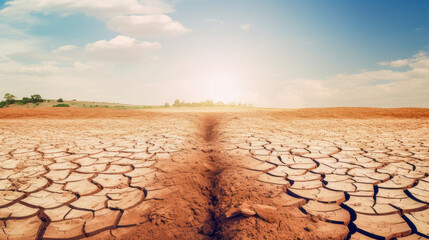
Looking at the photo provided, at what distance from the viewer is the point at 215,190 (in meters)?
1.98

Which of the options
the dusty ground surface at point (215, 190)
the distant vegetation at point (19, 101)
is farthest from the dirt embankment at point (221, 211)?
the distant vegetation at point (19, 101)

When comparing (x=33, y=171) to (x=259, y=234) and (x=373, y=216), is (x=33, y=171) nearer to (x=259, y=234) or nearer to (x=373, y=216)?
(x=259, y=234)

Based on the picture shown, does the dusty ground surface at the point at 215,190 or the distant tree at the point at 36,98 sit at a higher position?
the distant tree at the point at 36,98

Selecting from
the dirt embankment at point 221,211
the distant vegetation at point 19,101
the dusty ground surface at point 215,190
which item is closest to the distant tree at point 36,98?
the distant vegetation at point 19,101

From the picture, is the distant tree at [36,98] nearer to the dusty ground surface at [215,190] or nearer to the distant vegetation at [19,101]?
the distant vegetation at [19,101]

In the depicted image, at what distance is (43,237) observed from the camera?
1.32m

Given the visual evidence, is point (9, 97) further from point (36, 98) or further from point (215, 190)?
point (215, 190)

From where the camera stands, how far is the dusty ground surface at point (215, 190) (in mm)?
1373

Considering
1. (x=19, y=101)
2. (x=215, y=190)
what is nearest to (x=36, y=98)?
(x=19, y=101)

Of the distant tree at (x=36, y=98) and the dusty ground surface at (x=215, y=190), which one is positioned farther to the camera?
the distant tree at (x=36, y=98)

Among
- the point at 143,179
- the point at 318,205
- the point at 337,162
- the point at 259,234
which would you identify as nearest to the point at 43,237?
the point at 143,179

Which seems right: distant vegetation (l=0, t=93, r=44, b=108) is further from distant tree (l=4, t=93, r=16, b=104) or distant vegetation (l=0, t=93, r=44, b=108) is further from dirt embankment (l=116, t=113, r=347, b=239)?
dirt embankment (l=116, t=113, r=347, b=239)

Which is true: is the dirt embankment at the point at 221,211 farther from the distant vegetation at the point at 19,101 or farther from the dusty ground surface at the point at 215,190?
the distant vegetation at the point at 19,101

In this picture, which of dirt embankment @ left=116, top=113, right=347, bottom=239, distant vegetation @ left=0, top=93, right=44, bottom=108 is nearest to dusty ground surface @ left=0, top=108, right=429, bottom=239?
dirt embankment @ left=116, top=113, right=347, bottom=239
